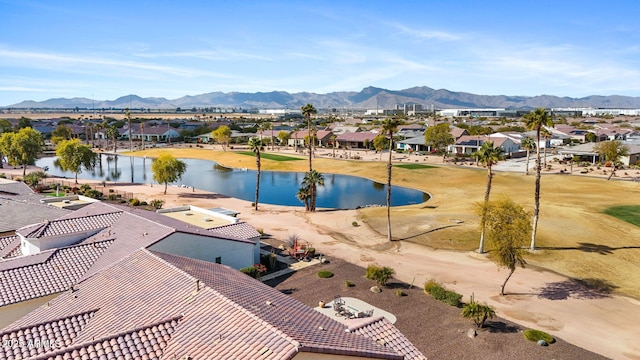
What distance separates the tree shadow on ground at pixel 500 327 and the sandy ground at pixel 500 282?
1.14 meters

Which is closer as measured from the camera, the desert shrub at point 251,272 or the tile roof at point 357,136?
the desert shrub at point 251,272

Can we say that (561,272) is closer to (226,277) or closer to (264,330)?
(226,277)

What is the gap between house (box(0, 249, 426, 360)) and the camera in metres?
15.1

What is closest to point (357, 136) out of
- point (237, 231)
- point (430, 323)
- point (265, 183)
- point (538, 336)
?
point (265, 183)

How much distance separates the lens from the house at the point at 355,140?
149 metres

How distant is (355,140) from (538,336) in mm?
126377

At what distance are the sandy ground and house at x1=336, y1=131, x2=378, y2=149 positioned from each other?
298ft

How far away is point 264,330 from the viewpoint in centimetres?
1570

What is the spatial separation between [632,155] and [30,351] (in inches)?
4766

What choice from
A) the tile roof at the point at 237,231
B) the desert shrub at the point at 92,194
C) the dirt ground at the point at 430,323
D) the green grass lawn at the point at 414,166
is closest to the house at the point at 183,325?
the dirt ground at the point at 430,323

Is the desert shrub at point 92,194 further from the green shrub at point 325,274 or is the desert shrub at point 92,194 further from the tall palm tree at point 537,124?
the tall palm tree at point 537,124

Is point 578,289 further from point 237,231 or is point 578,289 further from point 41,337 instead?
point 41,337

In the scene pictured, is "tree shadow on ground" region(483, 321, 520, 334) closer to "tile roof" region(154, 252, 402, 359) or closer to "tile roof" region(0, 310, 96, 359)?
"tile roof" region(154, 252, 402, 359)

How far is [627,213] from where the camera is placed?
5894 centimetres
